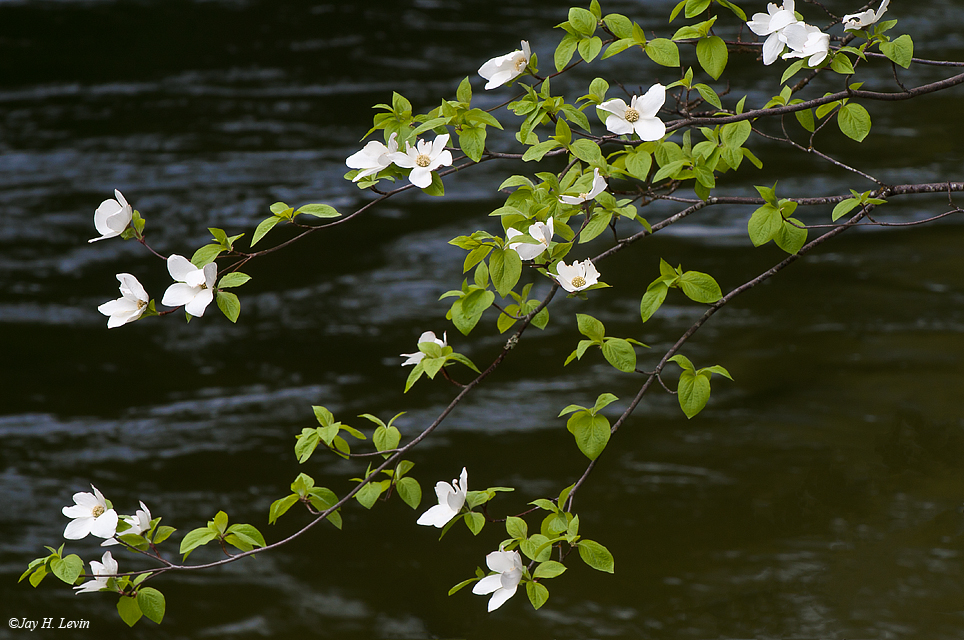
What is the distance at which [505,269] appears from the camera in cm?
112

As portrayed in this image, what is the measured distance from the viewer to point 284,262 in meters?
4.38

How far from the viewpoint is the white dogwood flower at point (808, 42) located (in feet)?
3.80

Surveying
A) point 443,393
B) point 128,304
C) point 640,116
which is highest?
point 640,116

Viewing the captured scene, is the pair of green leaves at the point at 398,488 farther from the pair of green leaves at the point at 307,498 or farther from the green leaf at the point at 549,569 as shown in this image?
the green leaf at the point at 549,569

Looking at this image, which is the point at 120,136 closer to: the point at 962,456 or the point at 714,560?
the point at 714,560

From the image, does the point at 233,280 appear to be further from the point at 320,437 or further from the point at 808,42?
the point at 808,42

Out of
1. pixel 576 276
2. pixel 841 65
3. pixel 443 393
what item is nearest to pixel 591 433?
pixel 576 276

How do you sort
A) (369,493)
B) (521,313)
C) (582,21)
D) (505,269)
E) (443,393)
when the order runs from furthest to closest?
(443,393) < (521,313) < (369,493) < (582,21) < (505,269)

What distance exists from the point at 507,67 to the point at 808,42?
0.46m

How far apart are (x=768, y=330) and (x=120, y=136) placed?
4679mm

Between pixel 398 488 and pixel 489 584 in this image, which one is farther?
pixel 398 488

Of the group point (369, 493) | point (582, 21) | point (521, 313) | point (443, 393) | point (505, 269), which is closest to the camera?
point (505, 269)

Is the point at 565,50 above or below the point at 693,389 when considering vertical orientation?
above

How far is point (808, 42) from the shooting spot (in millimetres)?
1175
